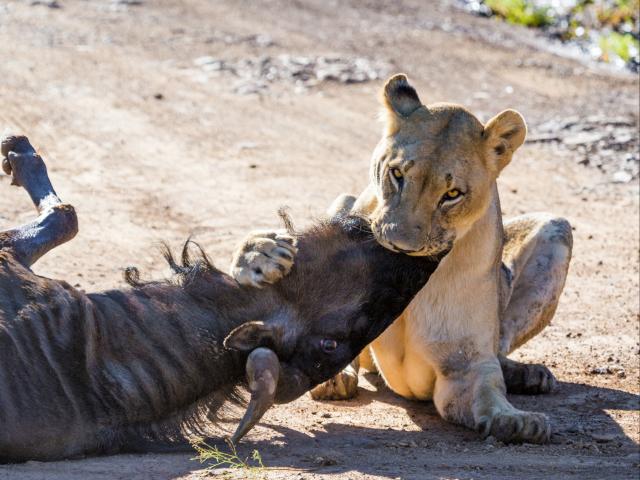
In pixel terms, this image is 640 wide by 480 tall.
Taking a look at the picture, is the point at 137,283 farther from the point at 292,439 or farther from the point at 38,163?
the point at 38,163

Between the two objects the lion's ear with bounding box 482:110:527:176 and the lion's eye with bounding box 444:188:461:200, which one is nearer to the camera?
the lion's eye with bounding box 444:188:461:200

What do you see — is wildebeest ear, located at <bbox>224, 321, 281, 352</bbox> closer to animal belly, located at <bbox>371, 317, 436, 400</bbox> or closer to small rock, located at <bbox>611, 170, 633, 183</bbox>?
animal belly, located at <bbox>371, 317, 436, 400</bbox>

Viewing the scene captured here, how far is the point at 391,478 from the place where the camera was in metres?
5.24

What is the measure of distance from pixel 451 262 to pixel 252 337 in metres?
1.80

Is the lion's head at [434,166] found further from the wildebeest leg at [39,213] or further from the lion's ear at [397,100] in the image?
the wildebeest leg at [39,213]

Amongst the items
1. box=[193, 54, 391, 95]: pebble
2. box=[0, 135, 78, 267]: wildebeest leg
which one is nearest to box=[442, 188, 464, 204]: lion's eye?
box=[0, 135, 78, 267]: wildebeest leg

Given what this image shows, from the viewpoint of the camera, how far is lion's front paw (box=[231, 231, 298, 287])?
214 inches

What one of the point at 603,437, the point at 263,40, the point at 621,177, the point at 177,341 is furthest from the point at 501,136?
the point at 263,40

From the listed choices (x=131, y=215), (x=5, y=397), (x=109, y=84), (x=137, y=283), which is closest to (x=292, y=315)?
(x=137, y=283)

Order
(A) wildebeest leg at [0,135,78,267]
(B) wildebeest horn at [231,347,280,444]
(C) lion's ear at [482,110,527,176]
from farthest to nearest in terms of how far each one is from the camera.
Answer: (C) lion's ear at [482,110,527,176], (A) wildebeest leg at [0,135,78,267], (B) wildebeest horn at [231,347,280,444]

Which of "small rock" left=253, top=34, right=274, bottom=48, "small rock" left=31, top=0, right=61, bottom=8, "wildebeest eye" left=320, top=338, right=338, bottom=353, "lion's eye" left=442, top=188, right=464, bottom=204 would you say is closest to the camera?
"wildebeest eye" left=320, top=338, right=338, bottom=353

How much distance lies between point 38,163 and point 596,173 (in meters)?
6.22

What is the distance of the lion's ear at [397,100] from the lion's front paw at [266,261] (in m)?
1.40

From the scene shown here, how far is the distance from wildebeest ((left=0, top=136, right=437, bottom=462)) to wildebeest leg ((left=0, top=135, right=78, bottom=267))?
1.42 feet
